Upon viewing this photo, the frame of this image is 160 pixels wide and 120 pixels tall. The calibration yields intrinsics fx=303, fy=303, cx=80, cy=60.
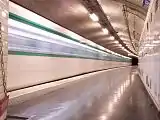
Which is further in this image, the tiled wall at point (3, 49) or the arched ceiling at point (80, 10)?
the arched ceiling at point (80, 10)

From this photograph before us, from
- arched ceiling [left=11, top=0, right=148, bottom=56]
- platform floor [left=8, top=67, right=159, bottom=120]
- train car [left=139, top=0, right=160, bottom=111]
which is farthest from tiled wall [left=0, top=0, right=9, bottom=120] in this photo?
arched ceiling [left=11, top=0, right=148, bottom=56]

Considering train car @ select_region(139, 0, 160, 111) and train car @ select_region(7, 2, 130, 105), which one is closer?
train car @ select_region(139, 0, 160, 111)

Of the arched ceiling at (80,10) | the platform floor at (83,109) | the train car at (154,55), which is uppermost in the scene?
the arched ceiling at (80,10)

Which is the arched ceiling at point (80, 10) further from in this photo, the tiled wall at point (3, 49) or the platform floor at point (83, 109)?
the tiled wall at point (3, 49)

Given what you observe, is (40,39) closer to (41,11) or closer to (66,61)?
(41,11)

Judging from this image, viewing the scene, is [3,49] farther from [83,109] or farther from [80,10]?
[80,10]

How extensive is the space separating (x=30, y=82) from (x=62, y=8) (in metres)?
3.61

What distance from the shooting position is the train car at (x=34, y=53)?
27.9ft

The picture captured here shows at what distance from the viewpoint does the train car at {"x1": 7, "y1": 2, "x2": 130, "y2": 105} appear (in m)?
8.49

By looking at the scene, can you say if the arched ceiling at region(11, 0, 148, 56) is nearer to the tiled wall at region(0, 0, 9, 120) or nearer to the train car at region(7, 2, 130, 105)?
the train car at region(7, 2, 130, 105)

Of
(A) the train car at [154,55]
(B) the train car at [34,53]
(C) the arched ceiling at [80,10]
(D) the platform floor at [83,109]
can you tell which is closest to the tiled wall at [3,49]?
(D) the platform floor at [83,109]

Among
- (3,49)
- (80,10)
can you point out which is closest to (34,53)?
(80,10)

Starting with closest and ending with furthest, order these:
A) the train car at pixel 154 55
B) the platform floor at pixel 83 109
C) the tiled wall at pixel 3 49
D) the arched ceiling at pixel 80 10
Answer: the tiled wall at pixel 3 49, the platform floor at pixel 83 109, the train car at pixel 154 55, the arched ceiling at pixel 80 10

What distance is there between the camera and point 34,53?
34.2 feet
